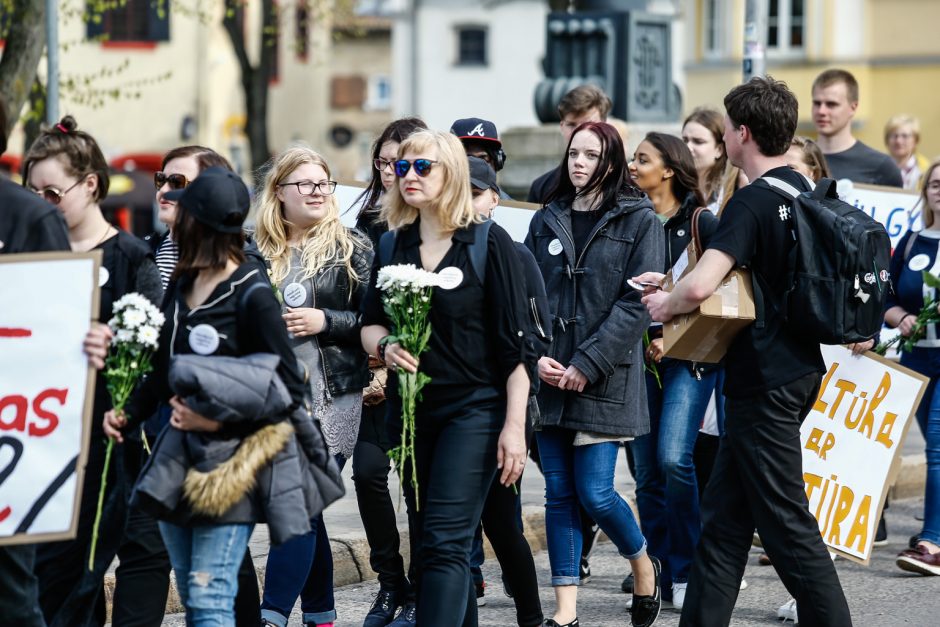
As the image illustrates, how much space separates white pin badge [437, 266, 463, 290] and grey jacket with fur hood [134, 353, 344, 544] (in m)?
0.69

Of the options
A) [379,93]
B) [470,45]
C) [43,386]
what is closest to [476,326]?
[43,386]

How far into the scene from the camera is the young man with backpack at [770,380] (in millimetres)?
5430

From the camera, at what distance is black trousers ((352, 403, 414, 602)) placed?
6.48 metres

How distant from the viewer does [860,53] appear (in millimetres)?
36562

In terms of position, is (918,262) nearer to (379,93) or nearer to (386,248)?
(386,248)

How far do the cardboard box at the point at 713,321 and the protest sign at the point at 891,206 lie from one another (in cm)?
319

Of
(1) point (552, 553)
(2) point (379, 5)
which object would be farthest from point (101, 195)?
(2) point (379, 5)

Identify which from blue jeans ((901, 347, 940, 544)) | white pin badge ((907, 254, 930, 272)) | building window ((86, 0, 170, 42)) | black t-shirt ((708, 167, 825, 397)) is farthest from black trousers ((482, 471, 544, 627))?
building window ((86, 0, 170, 42))

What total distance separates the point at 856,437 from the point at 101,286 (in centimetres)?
336

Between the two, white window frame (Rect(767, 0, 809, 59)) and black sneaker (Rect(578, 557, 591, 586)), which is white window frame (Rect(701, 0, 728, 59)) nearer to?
white window frame (Rect(767, 0, 809, 59))

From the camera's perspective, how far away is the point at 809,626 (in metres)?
5.55

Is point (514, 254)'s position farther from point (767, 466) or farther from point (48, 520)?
point (48, 520)

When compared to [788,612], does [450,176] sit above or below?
above

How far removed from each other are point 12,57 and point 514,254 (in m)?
6.41
